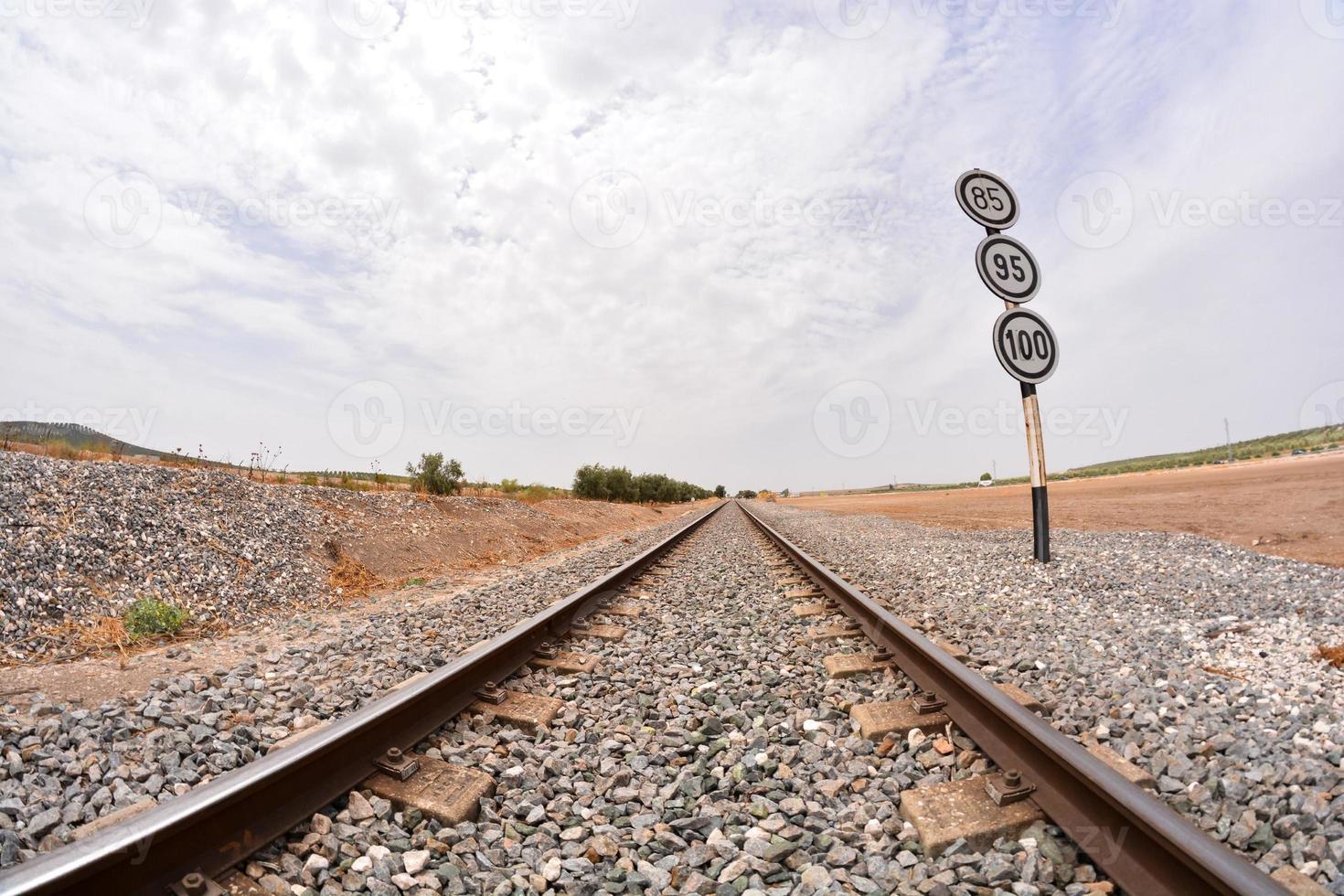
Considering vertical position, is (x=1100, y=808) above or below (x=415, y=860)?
above

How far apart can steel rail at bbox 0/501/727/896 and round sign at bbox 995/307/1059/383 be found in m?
7.14

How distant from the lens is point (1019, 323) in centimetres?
767

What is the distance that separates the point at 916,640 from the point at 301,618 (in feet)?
18.6

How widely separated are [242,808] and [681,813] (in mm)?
1453

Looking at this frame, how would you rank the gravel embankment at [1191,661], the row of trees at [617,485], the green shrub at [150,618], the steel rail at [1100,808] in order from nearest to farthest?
the steel rail at [1100,808] → the gravel embankment at [1191,661] → the green shrub at [150,618] → the row of trees at [617,485]

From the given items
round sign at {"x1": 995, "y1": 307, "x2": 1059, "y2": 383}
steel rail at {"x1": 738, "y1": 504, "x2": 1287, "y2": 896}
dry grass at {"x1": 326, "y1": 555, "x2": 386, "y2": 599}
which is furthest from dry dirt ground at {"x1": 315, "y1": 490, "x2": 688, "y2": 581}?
round sign at {"x1": 995, "y1": 307, "x2": 1059, "y2": 383}

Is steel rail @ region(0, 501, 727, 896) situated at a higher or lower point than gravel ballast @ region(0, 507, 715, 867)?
higher

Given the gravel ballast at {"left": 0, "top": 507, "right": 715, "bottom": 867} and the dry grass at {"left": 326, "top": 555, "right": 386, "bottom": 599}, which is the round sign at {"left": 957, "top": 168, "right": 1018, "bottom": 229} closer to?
the gravel ballast at {"left": 0, "top": 507, "right": 715, "bottom": 867}

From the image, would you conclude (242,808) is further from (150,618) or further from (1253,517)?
(1253,517)

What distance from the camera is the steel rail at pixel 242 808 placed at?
5.08ft

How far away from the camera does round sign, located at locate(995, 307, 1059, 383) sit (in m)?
7.55

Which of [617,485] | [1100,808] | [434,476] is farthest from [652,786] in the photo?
[617,485]

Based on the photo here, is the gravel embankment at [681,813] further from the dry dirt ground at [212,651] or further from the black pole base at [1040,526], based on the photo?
the black pole base at [1040,526]

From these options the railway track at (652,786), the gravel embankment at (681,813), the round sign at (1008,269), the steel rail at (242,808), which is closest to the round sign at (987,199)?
the round sign at (1008,269)
